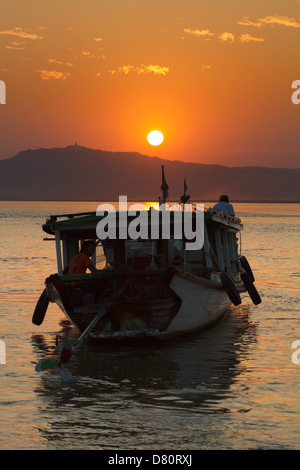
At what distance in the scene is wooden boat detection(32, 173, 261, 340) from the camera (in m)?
17.4

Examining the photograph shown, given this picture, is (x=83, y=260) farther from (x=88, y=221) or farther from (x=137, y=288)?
(x=137, y=288)

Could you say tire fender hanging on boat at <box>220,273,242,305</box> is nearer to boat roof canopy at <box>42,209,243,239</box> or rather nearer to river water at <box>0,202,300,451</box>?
river water at <box>0,202,300,451</box>

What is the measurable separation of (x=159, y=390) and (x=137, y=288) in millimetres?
3988

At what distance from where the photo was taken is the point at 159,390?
14016 mm

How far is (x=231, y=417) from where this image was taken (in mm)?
12172

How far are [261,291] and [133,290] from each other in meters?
12.8

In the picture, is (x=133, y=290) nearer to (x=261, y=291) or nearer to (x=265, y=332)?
(x=265, y=332)

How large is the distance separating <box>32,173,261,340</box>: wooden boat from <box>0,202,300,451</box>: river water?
1.61 ft

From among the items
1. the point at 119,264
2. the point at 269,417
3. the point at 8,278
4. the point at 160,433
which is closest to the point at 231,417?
the point at 269,417

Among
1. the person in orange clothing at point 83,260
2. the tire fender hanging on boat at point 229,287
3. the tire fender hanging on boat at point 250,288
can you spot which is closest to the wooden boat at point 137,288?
the tire fender hanging on boat at point 229,287

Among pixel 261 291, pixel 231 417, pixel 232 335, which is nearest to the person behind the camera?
pixel 231 417

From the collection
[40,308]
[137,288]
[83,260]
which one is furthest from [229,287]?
[40,308]

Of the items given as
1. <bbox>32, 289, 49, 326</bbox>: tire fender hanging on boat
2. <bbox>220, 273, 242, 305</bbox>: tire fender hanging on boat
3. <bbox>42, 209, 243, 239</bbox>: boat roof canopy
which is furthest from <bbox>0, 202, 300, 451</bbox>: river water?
<bbox>42, 209, 243, 239</bbox>: boat roof canopy

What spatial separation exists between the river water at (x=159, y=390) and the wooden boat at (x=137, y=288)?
0.49 metres
